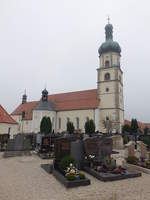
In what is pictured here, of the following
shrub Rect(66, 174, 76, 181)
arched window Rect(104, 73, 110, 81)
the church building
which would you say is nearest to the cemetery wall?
the church building

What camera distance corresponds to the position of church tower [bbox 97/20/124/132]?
34125mm

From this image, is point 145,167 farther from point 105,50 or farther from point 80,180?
point 105,50

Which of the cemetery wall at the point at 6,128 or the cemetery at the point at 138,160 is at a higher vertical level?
the cemetery wall at the point at 6,128

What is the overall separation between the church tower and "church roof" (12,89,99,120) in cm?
209

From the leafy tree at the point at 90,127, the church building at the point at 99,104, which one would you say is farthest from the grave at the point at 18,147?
the church building at the point at 99,104

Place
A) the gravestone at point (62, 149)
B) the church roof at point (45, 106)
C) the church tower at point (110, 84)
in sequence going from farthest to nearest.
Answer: the church roof at point (45, 106)
the church tower at point (110, 84)
the gravestone at point (62, 149)

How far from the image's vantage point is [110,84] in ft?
117

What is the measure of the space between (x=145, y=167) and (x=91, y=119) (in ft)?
82.9

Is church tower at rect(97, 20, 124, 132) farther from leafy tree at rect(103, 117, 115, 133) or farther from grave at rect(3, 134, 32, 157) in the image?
grave at rect(3, 134, 32, 157)

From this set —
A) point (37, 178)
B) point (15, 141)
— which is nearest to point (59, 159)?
point (37, 178)

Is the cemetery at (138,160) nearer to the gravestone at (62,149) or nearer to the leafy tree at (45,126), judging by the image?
the gravestone at (62,149)

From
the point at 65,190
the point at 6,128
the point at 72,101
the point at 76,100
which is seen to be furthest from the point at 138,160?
the point at 72,101

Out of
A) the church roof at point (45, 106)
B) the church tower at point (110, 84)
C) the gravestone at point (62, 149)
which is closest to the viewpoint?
the gravestone at point (62, 149)

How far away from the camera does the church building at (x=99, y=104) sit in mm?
34750
